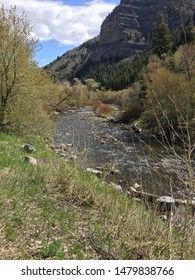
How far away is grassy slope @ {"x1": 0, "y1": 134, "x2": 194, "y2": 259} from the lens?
5.76m

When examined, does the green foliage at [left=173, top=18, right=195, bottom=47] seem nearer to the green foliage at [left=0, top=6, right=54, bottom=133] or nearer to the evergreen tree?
the evergreen tree

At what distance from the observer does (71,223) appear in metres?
7.18

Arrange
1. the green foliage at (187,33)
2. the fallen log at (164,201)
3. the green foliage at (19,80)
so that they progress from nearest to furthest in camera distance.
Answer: the green foliage at (187,33) < the fallen log at (164,201) < the green foliage at (19,80)

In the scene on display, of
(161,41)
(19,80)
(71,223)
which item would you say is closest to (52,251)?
(71,223)

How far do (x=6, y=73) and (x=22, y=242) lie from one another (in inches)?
576

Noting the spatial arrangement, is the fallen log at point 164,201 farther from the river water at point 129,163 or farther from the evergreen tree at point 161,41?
the evergreen tree at point 161,41

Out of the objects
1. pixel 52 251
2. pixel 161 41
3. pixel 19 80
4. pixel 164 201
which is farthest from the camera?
pixel 161 41

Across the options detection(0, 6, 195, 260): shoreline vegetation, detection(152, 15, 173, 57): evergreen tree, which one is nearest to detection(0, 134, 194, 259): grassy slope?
detection(0, 6, 195, 260): shoreline vegetation

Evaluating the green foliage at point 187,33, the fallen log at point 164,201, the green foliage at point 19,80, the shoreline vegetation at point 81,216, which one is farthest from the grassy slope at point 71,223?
the green foliage at point 19,80

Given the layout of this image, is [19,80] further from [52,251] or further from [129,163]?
[52,251]

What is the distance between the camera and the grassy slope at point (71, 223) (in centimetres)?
576

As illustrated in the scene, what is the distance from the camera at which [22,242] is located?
19.8 feet
